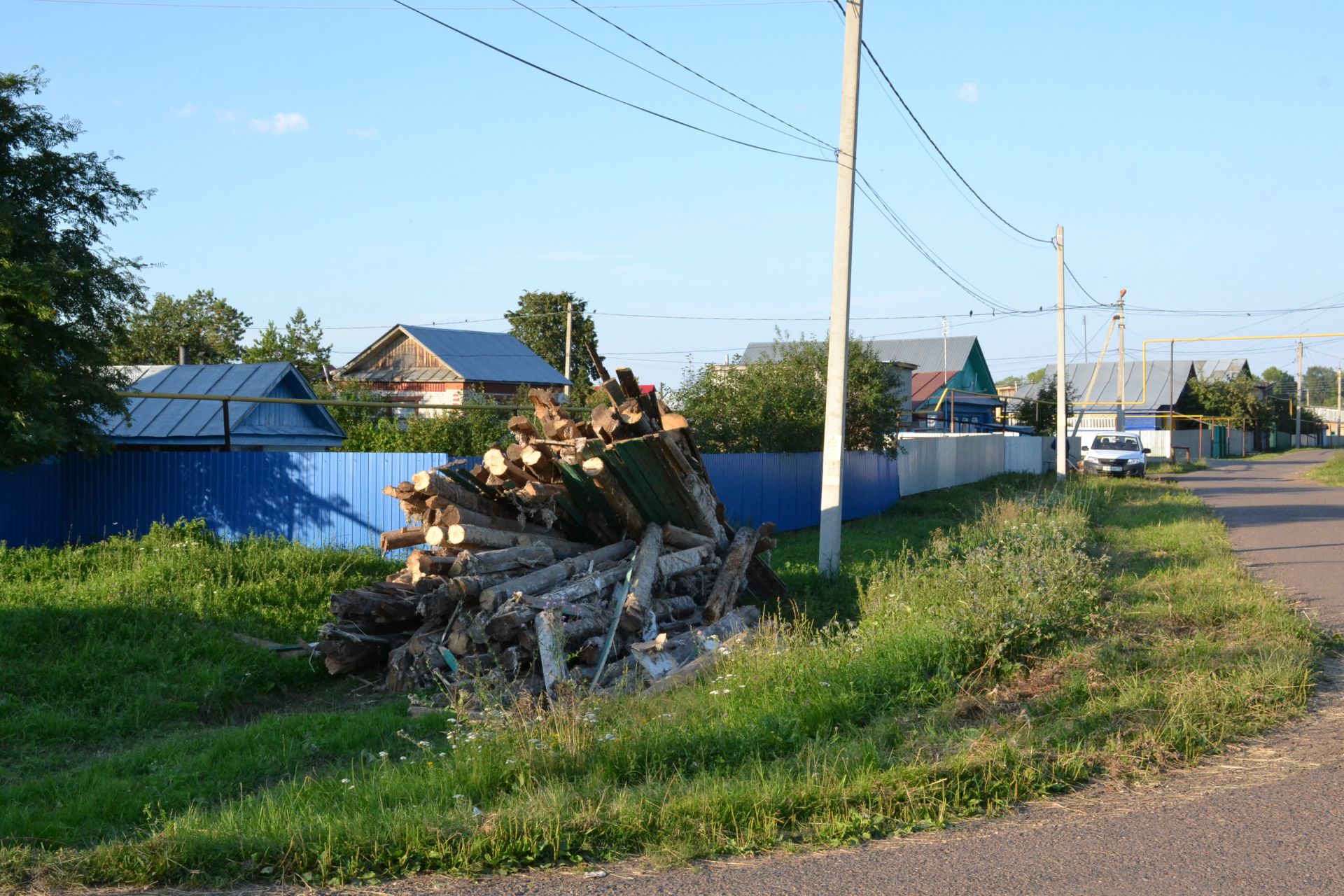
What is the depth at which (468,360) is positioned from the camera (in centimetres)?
4488

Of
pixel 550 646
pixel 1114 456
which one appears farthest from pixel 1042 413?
pixel 550 646

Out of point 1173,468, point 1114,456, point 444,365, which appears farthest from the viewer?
point 1173,468

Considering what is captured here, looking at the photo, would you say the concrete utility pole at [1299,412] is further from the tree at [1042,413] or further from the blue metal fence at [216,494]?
the blue metal fence at [216,494]

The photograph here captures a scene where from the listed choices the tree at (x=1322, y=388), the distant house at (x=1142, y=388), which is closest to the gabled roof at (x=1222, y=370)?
the distant house at (x=1142, y=388)

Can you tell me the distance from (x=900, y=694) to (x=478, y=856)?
3.25 m

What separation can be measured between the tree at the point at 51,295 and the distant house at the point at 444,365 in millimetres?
28090

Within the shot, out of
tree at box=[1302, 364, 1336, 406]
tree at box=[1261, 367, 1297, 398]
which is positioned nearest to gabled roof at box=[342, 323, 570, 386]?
tree at box=[1261, 367, 1297, 398]

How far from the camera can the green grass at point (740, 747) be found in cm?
461

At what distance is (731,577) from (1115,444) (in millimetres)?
31943

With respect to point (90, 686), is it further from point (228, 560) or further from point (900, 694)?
point (900, 694)

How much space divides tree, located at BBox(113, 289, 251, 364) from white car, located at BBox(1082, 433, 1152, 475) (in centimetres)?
3141

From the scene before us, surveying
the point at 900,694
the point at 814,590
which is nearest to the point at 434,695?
the point at 900,694

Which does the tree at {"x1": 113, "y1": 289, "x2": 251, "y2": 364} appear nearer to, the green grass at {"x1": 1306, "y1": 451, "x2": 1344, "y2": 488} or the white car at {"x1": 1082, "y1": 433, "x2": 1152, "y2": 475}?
the white car at {"x1": 1082, "y1": 433, "x2": 1152, "y2": 475}

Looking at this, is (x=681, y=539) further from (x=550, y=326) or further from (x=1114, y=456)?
(x=550, y=326)
